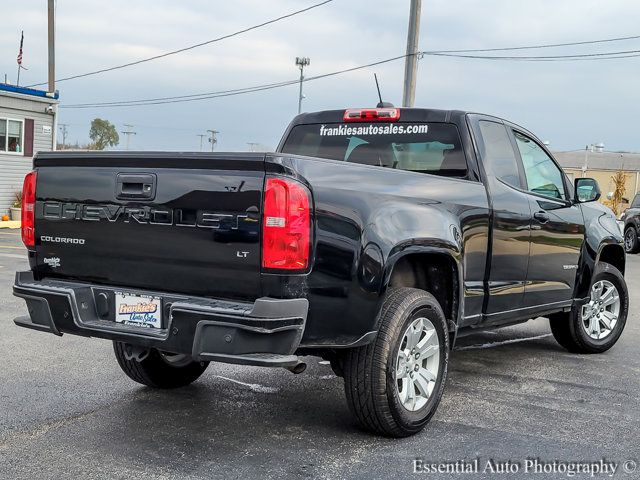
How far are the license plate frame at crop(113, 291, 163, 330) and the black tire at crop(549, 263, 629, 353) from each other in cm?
→ 398

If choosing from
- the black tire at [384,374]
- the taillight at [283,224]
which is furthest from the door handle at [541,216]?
the taillight at [283,224]

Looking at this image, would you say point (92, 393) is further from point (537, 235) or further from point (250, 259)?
point (537, 235)

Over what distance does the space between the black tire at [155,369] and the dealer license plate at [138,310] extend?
1076 mm

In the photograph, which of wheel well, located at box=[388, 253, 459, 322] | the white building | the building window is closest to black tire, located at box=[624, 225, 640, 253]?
the white building

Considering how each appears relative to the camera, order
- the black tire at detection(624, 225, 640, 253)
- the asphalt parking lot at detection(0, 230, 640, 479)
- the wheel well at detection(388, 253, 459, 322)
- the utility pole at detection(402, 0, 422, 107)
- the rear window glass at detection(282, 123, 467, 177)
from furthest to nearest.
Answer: the black tire at detection(624, 225, 640, 253) → the utility pole at detection(402, 0, 422, 107) → the rear window glass at detection(282, 123, 467, 177) → the wheel well at detection(388, 253, 459, 322) → the asphalt parking lot at detection(0, 230, 640, 479)

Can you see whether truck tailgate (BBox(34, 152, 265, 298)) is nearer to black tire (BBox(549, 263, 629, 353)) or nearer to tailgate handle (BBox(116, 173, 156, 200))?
tailgate handle (BBox(116, 173, 156, 200))

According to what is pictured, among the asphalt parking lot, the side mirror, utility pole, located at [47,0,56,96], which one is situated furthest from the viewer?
utility pole, located at [47,0,56,96]

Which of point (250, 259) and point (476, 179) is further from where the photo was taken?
point (476, 179)

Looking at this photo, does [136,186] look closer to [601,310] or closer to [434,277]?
[434,277]

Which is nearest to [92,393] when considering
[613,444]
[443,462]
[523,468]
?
[443,462]

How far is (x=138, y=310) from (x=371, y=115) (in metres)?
2.52

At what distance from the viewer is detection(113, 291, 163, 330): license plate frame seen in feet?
12.6

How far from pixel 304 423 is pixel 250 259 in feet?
4.60

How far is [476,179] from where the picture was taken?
509 cm
